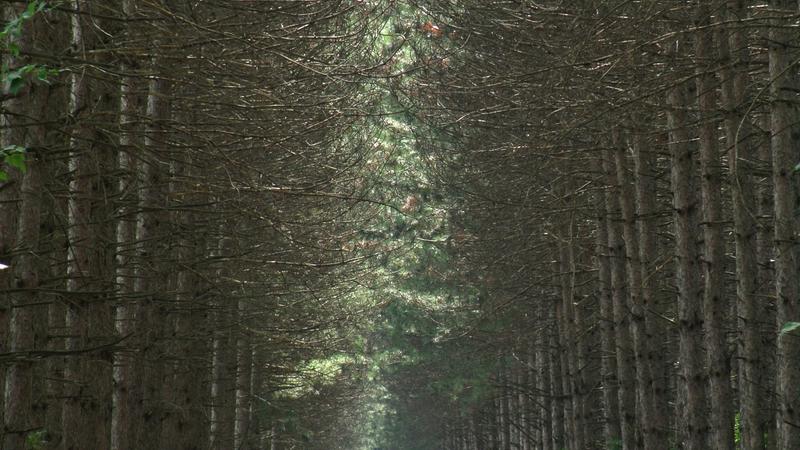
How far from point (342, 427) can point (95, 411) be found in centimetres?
5075

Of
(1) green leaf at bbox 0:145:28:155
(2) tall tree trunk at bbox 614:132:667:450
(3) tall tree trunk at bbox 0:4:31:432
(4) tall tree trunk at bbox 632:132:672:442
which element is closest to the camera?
(1) green leaf at bbox 0:145:28:155

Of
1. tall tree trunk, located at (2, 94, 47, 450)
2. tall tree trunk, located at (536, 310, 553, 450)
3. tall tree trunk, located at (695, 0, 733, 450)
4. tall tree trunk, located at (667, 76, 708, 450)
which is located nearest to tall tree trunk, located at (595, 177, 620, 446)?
tall tree trunk, located at (667, 76, 708, 450)

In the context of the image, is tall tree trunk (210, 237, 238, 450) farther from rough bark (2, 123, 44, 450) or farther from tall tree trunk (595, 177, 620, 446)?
rough bark (2, 123, 44, 450)

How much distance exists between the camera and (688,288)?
12312 mm

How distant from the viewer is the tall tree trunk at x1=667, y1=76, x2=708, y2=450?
12156 millimetres

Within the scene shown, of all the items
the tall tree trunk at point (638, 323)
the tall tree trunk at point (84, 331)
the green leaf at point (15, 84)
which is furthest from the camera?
the tall tree trunk at point (638, 323)

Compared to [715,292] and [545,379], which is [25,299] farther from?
[545,379]

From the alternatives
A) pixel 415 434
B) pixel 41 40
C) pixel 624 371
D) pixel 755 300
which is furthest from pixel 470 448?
pixel 41 40

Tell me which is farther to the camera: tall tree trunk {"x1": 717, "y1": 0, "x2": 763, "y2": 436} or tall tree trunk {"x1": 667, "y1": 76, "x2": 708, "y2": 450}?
tall tree trunk {"x1": 667, "y1": 76, "x2": 708, "y2": 450}

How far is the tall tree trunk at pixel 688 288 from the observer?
39.9 feet

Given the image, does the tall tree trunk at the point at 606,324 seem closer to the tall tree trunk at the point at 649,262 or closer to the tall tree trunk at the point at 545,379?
the tall tree trunk at the point at 649,262

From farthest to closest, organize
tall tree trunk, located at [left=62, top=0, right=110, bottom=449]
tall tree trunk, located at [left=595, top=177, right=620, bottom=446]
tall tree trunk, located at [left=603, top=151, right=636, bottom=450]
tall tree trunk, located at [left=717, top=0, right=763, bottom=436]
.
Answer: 1. tall tree trunk, located at [left=595, top=177, right=620, bottom=446]
2. tall tree trunk, located at [left=603, top=151, right=636, bottom=450]
3. tall tree trunk, located at [left=717, top=0, right=763, bottom=436]
4. tall tree trunk, located at [left=62, top=0, right=110, bottom=449]

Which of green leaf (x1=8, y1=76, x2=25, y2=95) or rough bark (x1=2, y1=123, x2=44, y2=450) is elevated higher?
green leaf (x1=8, y1=76, x2=25, y2=95)

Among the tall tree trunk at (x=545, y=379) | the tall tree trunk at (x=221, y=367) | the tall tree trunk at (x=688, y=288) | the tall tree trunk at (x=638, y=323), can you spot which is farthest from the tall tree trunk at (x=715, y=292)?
the tall tree trunk at (x=545, y=379)
